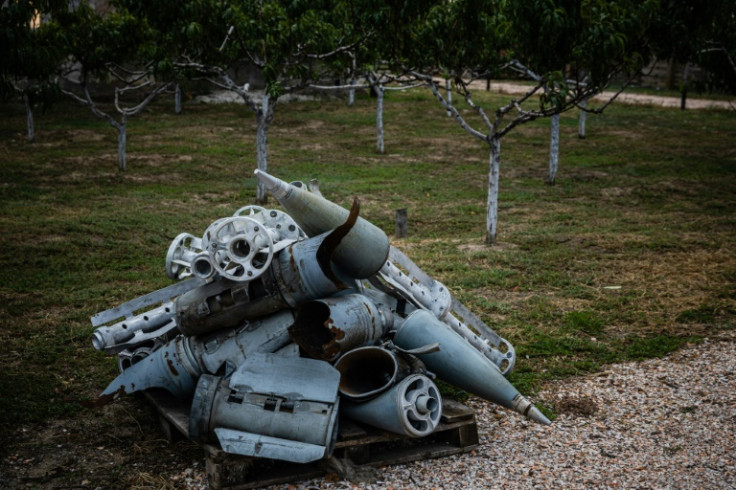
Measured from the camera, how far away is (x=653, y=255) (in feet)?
36.1

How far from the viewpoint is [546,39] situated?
9789 mm

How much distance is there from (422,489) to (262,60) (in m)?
11.5

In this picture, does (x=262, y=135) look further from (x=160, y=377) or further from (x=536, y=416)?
(x=536, y=416)

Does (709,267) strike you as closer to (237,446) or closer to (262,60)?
(237,446)

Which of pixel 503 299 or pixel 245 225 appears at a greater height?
pixel 245 225

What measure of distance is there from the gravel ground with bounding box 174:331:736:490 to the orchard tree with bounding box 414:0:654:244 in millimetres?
4444

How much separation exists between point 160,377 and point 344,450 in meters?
1.67

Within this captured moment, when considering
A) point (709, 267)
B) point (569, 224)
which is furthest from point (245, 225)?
point (569, 224)

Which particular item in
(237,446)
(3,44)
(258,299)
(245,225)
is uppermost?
(3,44)

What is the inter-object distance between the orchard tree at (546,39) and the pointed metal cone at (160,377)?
21.6 ft

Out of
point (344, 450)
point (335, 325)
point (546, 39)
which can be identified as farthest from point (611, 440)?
point (546, 39)

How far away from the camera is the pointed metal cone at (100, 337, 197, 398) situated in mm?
5664

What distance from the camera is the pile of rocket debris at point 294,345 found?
4992 millimetres

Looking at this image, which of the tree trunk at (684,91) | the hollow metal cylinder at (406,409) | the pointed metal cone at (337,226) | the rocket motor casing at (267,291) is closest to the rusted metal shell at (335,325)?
the rocket motor casing at (267,291)
